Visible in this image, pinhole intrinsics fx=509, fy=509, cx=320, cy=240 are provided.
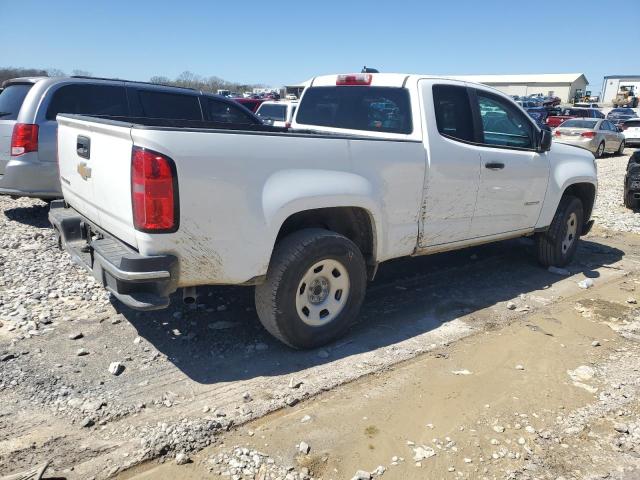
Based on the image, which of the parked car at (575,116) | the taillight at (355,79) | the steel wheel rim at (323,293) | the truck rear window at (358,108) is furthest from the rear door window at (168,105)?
the parked car at (575,116)

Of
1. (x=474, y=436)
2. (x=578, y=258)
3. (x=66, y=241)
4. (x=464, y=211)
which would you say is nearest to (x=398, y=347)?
(x=474, y=436)

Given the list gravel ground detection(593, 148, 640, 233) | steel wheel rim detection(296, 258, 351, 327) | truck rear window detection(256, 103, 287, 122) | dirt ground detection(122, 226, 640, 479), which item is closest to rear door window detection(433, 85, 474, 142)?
steel wheel rim detection(296, 258, 351, 327)

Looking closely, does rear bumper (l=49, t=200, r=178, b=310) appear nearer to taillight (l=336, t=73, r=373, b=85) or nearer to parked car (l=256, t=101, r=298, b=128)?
taillight (l=336, t=73, r=373, b=85)

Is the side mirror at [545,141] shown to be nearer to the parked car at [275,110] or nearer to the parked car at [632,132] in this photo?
the parked car at [275,110]

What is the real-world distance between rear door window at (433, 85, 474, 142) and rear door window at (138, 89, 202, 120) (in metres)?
4.32

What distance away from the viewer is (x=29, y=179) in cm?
637

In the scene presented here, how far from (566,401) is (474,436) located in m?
0.86

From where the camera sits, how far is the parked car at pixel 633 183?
985 centimetres

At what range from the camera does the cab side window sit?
194 inches

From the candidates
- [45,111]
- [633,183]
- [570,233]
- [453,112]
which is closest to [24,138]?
[45,111]

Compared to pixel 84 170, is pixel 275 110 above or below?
above

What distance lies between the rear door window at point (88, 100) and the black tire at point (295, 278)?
14.9ft

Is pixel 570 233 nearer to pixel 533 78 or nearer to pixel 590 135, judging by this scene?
pixel 590 135

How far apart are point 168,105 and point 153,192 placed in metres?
4.95
